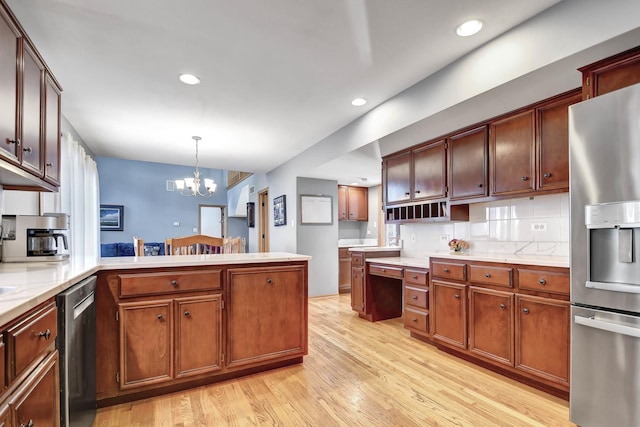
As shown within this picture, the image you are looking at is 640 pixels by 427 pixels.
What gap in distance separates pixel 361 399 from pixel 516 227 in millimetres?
2014

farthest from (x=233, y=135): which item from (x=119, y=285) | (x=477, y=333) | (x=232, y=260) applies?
(x=477, y=333)

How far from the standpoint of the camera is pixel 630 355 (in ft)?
Result: 5.00

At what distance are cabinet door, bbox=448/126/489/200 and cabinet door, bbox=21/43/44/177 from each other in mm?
3228

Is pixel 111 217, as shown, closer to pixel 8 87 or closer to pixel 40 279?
pixel 8 87

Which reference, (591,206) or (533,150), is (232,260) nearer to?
(591,206)

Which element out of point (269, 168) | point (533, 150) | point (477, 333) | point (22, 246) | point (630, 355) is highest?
point (269, 168)

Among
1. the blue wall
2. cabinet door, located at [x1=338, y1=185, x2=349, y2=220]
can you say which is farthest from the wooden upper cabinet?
the blue wall

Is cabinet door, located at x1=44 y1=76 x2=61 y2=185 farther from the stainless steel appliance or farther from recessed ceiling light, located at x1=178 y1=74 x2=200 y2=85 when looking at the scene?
recessed ceiling light, located at x1=178 y1=74 x2=200 y2=85

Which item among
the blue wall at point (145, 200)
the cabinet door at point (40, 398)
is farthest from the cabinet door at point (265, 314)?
the blue wall at point (145, 200)

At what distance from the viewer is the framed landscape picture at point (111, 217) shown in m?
9.16

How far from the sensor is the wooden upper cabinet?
1.62m

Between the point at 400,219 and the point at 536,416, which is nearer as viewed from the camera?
the point at 536,416

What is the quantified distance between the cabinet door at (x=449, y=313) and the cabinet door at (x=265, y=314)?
1235 mm

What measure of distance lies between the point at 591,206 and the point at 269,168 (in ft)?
17.7
